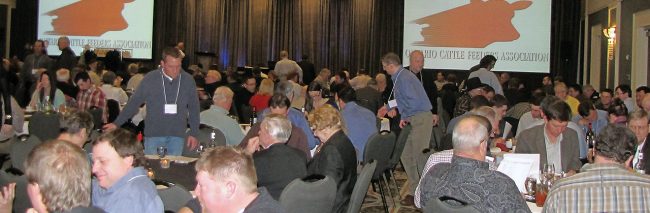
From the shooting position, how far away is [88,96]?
366 inches

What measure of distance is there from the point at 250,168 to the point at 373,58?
56.4ft

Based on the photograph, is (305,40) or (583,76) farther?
(305,40)

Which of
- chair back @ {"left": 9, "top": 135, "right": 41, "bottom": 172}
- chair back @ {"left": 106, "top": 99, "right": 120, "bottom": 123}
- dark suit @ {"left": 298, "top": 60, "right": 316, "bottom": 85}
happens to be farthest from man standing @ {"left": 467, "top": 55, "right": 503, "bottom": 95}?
dark suit @ {"left": 298, "top": 60, "right": 316, "bottom": 85}

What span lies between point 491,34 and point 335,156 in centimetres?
1356

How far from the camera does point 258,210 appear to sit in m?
2.92

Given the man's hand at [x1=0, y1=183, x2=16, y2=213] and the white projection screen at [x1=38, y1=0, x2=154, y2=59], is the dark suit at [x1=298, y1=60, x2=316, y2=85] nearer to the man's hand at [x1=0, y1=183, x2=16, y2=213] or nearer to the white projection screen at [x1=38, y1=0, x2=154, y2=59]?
the white projection screen at [x1=38, y1=0, x2=154, y2=59]

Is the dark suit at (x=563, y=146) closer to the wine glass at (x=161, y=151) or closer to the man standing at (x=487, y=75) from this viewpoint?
the wine glass at (x=161, y=151)

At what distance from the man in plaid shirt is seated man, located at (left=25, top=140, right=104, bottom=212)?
635cm

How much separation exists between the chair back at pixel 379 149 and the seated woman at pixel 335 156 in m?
1.23

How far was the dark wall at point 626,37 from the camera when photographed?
14547mm

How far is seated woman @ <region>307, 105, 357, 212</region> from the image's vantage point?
5.12 m

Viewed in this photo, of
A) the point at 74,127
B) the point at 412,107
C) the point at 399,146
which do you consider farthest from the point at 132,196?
the point at 412,107

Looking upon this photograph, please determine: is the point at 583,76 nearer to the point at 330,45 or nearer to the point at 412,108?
the point at 330,45

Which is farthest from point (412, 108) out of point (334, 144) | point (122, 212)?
point (122, 212)
